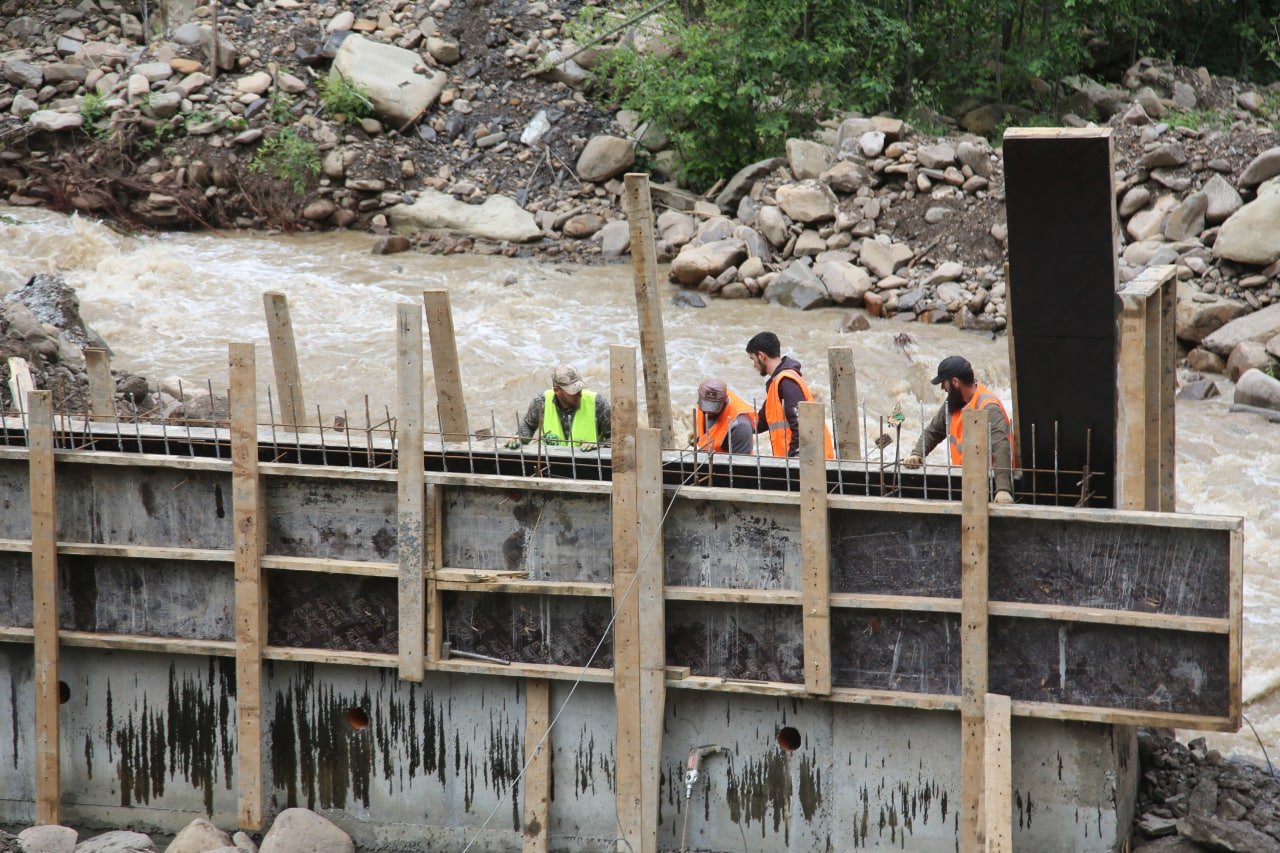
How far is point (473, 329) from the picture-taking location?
18.3 m

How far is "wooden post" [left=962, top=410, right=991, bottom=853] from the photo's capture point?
6.84 metres

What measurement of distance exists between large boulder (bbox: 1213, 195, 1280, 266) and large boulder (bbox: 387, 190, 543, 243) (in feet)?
33.5

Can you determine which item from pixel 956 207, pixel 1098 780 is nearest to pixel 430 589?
pixel 1098 780

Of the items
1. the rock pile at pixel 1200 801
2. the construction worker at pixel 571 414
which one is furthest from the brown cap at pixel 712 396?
the rock pile at pixel 1200 801

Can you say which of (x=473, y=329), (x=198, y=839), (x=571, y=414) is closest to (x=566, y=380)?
(x=571, y=414)

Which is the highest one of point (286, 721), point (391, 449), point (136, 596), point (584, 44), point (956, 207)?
point (584, 44)

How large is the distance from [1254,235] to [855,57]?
31.0 feet

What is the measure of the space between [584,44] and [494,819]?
63.0 feet

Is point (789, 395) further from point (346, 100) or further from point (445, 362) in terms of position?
point (346, 100)

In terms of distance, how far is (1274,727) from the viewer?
980 cm

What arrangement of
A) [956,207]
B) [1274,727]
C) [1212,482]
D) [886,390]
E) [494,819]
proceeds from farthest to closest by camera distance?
[956,207] → [886,390] → [1212,482] → [1274,727] → [494,819]

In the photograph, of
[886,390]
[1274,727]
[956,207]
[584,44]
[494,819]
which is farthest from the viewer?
[584,44]

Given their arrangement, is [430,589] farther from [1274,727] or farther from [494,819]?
[1274,727]

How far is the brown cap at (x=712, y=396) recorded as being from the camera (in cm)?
884
